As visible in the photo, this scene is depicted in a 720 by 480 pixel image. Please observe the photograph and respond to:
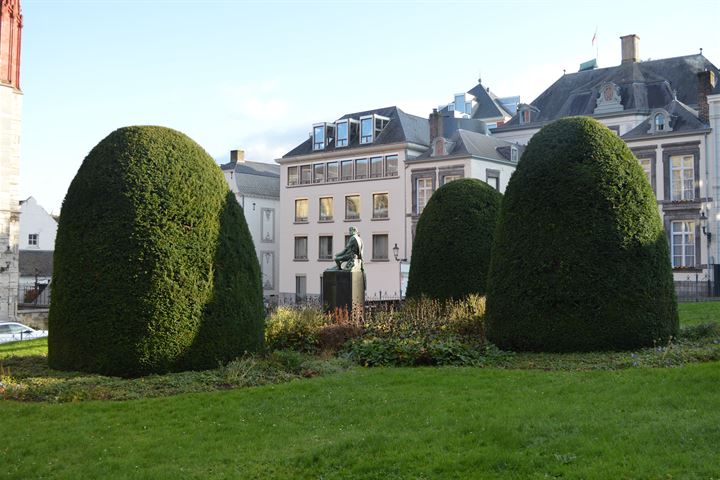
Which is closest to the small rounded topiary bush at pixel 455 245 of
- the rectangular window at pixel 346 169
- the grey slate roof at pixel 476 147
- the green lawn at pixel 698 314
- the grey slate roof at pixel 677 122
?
the green lawn at pixel 698 314

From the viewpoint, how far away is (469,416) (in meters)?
8.78

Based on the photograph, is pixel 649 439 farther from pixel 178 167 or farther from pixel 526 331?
pixel 178 167

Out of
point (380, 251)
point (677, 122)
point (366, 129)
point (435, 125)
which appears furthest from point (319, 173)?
point (677, 122)

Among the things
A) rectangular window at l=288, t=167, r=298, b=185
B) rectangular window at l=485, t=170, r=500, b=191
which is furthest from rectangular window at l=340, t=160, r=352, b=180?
rectangular window at l=485, t=170, r=500, b=191

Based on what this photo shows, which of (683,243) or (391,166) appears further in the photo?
(391,166)

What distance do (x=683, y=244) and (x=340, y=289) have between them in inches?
1084

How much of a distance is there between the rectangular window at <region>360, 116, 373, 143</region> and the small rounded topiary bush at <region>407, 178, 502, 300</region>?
31.6m

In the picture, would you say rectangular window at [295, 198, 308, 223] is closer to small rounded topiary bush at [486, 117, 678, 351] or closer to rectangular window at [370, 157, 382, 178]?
rectangular window at [370, 157, 382, 178]

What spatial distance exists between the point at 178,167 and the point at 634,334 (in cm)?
851

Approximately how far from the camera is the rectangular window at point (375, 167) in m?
52.2

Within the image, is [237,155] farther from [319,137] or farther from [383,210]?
[383,210]

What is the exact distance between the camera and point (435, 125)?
50719 millimetres

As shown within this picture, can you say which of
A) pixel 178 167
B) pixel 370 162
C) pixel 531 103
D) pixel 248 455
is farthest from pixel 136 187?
pixel 531 103

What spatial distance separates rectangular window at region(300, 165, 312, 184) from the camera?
184ft
